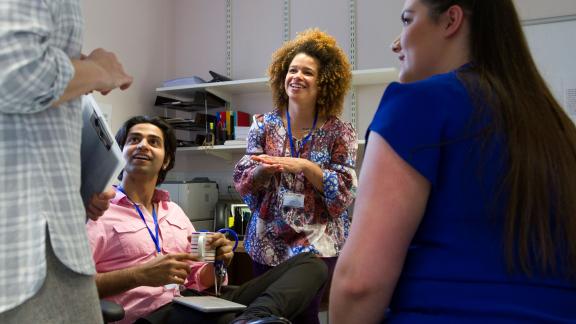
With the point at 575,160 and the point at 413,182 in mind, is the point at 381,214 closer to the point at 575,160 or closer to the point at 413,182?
the point at 413,182

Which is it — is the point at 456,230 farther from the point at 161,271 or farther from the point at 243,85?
the point at 243,85

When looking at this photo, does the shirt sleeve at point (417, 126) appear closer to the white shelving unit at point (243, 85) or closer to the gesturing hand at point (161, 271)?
the gesturing hand at point (161, 271)

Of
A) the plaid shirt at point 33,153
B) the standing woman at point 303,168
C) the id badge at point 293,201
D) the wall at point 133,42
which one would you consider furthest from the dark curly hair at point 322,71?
the wall at point 133,42

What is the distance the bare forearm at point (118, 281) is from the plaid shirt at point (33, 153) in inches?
35.4

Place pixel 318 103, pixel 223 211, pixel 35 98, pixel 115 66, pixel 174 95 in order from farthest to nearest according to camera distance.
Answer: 1. pixel 174 95
2. pixel 223 211
3. pixel 318 103
4. pixel 115 66
5. pixel 35 98

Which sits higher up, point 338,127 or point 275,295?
point 338,127

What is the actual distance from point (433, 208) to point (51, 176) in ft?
1.85

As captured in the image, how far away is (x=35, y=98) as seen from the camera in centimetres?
70

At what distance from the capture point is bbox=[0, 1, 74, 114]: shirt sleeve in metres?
0.68

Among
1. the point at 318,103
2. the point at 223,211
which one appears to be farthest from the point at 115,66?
the point at 223,211

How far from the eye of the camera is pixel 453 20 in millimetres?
867

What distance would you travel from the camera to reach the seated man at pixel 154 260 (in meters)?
1.62

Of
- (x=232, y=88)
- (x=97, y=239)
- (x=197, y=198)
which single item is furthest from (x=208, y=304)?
(x=232, y=88)

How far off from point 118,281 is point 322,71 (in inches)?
47.3
